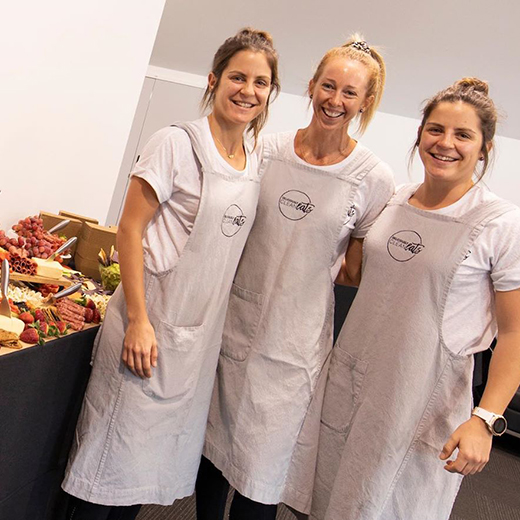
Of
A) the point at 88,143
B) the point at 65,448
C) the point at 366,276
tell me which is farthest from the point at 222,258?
the point at 88,143

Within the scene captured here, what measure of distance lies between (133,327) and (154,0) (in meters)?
1.90

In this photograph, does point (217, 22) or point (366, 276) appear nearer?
point (366, 276)

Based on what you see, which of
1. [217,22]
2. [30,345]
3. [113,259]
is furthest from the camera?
[217,22]

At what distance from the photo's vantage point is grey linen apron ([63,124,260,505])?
4.44 ft

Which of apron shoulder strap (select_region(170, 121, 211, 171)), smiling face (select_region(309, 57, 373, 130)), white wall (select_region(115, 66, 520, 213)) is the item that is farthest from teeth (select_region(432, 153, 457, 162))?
white wall (select_region(115, 66, 520, 213))

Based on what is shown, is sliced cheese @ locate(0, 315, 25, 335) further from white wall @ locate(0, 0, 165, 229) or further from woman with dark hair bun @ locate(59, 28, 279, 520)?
white wall @ locate(0, 0, 165, 229)

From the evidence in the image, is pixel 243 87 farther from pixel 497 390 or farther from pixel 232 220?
pixel 497 390

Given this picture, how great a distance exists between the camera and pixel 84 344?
1.49 m

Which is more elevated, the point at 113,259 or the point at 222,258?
the point at 222,258

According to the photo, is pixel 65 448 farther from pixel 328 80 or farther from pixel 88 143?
pixel 88 143

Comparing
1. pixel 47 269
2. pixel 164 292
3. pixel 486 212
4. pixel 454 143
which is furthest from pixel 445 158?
pixel 47 269

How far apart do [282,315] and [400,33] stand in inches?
121

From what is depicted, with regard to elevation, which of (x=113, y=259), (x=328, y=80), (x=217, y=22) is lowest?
(x=113, y=259)

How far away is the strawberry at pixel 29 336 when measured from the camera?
1.28 meters
